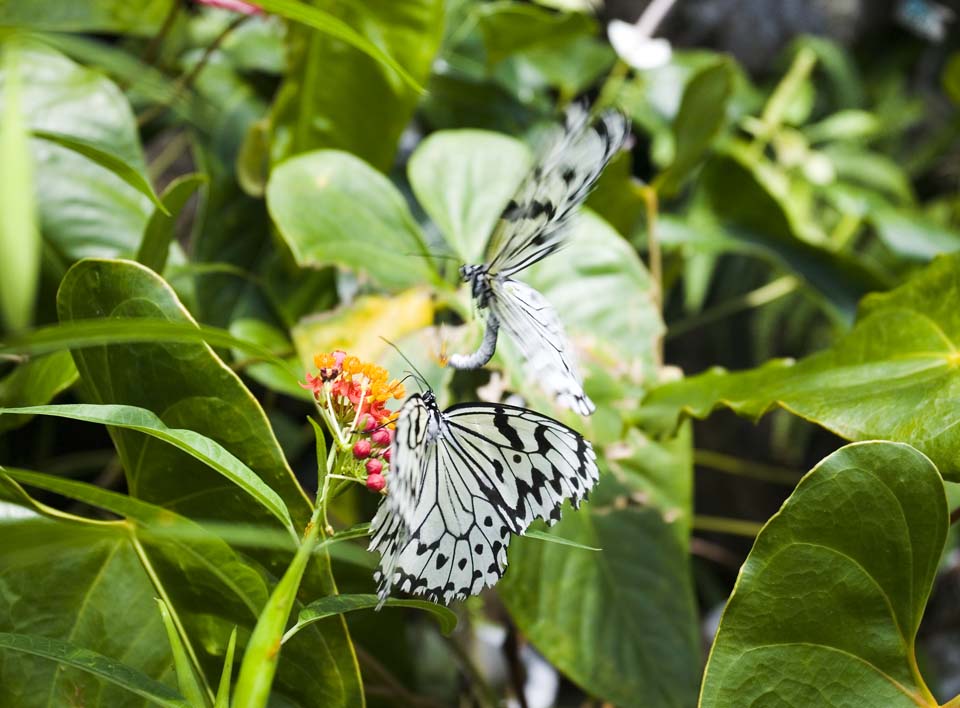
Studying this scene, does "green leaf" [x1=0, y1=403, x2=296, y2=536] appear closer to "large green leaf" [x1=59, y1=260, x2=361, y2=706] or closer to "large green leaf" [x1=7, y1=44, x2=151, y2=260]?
"large green leaf" [x1=59, y1=260, x2=361, y2=706]

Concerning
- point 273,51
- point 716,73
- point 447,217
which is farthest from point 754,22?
point 447,217

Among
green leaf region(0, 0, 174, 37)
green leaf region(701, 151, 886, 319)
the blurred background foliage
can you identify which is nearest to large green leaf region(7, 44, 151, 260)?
the blurred background foliage

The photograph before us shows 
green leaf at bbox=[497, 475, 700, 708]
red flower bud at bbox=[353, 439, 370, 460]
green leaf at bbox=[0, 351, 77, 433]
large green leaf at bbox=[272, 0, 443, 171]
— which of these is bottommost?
green leaf at bbox=[497, 475, 700, 708]

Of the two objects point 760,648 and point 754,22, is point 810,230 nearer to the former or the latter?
point 754,22

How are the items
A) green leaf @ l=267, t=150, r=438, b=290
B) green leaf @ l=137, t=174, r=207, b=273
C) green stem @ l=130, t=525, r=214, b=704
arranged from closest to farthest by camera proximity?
green stem @ l=130, t=525, r=214, b=704, green leaf @ l=137, t=174, r=207, b=273, green leaf @ l=267, t=150, r=438, b=290

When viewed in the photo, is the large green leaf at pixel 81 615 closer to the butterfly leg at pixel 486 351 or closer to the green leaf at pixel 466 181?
the butterfly leg at pixel 486 351

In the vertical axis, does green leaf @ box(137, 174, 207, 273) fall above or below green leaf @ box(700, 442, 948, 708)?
above

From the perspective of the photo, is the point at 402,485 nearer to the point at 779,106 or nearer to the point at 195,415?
the point at 195,415
